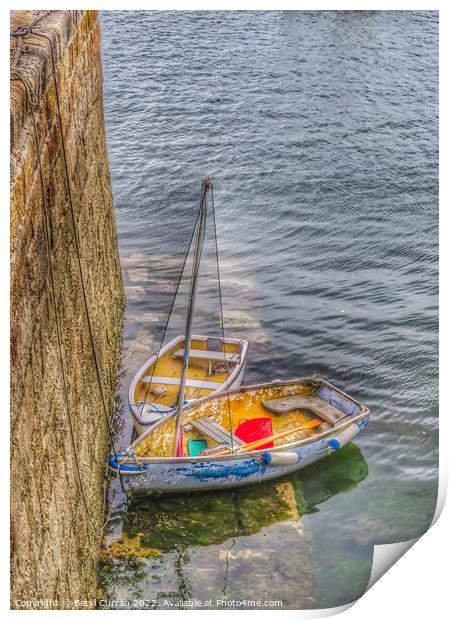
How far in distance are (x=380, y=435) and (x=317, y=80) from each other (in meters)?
18.8

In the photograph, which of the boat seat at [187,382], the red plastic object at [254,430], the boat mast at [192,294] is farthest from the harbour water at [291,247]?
the boat mast at [192,294]

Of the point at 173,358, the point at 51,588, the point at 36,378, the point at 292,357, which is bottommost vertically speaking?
the point at 292,357

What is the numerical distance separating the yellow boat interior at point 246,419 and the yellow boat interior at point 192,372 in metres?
0.68

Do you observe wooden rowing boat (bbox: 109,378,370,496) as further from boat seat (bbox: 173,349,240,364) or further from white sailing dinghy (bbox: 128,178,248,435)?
boat seat (bbox: 173,349,240,364)

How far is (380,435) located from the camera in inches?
667

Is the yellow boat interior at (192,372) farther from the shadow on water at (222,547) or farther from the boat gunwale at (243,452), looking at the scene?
the shadow on water at (222,547)

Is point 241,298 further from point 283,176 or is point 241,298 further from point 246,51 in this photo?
point 246,51

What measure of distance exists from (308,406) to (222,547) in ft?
12.4

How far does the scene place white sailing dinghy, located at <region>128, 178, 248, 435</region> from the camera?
15.4 m

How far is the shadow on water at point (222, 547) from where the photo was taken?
12.4m

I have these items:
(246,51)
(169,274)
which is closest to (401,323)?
(169,274)

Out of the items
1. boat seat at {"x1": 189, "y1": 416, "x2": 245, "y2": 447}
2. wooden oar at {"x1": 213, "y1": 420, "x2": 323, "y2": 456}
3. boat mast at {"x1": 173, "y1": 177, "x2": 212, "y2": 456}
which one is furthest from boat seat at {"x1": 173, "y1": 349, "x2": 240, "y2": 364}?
boat mast at {"x1": 173, "y1": 177, "x2": 212, "y2": 456}

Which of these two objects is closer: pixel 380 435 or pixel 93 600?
pixel 93 600

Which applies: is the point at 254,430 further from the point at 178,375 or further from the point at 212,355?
the point at 212,355
